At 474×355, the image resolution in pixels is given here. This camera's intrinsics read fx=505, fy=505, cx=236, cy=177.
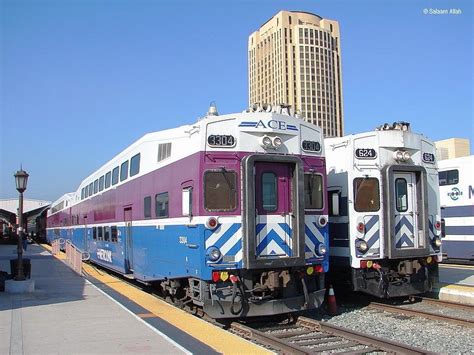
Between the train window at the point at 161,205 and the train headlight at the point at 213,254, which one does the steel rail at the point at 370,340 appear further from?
the train window at the point at 161,205

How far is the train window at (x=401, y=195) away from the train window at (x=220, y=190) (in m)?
4.07

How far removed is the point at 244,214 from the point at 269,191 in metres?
0.73

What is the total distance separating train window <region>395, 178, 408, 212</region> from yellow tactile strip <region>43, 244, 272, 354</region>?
16.6 ft

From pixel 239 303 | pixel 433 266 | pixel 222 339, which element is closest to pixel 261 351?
pixel 222 339

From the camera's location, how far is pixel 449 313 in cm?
1012

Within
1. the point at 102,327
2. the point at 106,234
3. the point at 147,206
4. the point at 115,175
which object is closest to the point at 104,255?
the point at 106,234

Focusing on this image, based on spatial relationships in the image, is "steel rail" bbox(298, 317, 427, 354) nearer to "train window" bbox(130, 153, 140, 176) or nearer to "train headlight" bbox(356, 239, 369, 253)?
"train headlight" bbox(356, 239, 369, 253)

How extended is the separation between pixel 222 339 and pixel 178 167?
3.57 meters

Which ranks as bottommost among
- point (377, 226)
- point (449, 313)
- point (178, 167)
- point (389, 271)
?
point (449, 313)

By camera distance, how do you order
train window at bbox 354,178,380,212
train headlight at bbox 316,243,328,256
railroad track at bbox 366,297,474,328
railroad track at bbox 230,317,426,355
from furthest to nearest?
1. train window at bbox 354,178,380,212
2. train headlight at bbox 316,243,328,256
3. railroad track at bbox 366,297,474,328
4. railroad track at bbox 230,317,426,355

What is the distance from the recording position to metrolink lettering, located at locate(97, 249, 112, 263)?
15.9 m

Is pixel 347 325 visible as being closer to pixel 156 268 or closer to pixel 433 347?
pixel 433 347

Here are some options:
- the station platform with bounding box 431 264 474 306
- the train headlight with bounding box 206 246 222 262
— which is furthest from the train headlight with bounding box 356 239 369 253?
the train headlight with bounding box 206 246 222 262

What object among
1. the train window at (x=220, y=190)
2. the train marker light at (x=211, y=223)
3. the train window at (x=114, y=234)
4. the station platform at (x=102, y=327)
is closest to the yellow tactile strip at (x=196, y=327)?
the station platform at (x=102, y=327)
